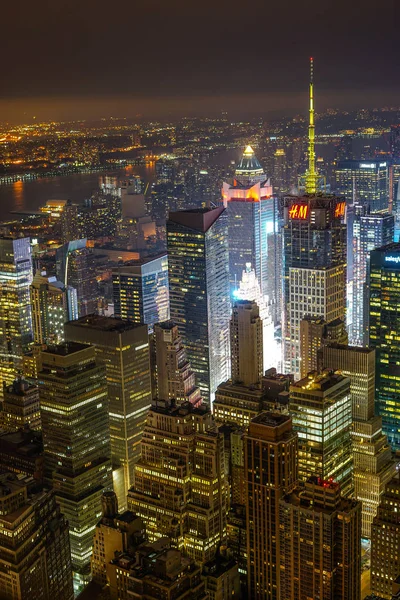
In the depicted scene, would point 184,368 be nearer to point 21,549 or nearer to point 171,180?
A: point 171,180

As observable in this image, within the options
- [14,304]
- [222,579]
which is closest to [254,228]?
[14,304]

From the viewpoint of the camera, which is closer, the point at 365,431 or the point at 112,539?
the point at 112,539

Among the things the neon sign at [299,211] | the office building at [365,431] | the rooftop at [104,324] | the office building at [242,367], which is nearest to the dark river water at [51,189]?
the rooftop at [104,324]

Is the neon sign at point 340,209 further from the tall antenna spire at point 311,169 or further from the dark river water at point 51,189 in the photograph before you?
the dark river water at point 51,189

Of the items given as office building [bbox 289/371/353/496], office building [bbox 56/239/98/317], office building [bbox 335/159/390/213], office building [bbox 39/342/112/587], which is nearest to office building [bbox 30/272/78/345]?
office building [bbox 56/239/98/317]

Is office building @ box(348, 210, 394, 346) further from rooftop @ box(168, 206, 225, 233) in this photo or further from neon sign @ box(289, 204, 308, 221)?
rooftop @ box(168, 206, 225, 233)

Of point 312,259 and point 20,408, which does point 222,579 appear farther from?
point 312,259
